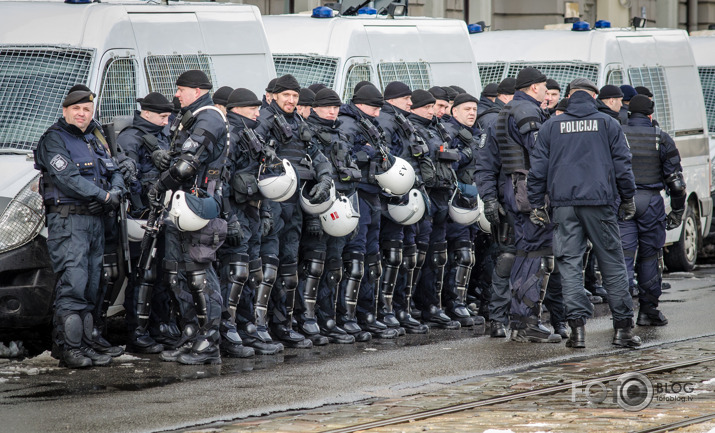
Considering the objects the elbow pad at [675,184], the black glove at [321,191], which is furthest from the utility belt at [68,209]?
the elbow pad at [675,184]

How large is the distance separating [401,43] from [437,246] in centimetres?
268

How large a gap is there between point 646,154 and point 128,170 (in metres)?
4.61

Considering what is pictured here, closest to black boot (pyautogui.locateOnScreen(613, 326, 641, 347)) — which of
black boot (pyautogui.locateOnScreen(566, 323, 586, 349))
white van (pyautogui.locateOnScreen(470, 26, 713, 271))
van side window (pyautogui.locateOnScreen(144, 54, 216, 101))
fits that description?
black boot (pyautogui.locateOnScreen(566, 323, 586, 349))

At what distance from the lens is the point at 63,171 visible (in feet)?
30.1

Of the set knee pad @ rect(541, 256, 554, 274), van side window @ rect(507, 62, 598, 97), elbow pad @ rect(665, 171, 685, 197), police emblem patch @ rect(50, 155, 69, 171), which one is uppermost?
police emblem patch @ rect(50, 155, 69, 171)

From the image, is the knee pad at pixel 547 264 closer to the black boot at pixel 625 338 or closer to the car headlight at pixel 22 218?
the black boot at pixel 625 338

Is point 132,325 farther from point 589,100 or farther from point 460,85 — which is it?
point 460,85

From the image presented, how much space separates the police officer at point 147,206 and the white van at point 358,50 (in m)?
2.87

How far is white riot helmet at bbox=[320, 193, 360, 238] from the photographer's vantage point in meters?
10.6

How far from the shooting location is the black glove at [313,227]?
10.6 meters

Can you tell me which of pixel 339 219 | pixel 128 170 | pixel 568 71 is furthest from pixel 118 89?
pixel 568 71

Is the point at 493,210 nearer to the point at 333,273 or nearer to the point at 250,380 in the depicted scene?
the point at 333,273

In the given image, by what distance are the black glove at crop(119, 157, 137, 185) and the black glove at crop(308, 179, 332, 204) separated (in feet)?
4.32

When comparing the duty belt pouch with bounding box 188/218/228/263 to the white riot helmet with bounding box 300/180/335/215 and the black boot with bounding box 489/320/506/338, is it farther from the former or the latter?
the black boot with bounding box 489/320/506/338
